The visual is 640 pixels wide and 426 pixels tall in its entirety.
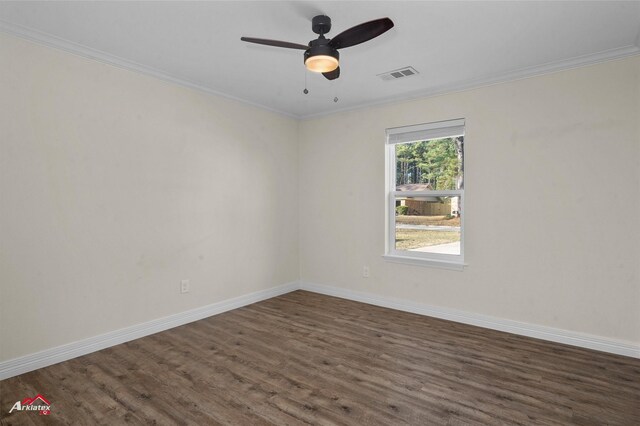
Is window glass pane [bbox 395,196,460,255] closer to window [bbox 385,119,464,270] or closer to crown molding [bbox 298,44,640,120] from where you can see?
window [bbox 385,119,464,270]

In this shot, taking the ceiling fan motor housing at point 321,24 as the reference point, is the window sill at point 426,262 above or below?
below

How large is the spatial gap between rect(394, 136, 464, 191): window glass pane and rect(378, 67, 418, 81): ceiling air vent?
918 mm

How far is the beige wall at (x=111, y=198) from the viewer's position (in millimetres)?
2652

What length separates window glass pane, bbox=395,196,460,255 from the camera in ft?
13.1

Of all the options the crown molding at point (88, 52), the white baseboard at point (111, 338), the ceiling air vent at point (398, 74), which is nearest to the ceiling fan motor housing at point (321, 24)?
the ceiling air vent at point (398, 74)

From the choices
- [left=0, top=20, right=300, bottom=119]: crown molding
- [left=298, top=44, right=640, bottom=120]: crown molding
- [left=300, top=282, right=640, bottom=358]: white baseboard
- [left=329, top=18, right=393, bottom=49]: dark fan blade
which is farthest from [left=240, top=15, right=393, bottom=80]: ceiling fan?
[left=300, top=282, right=640, bottom=358]: white baseboard

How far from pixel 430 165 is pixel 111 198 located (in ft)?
11.1

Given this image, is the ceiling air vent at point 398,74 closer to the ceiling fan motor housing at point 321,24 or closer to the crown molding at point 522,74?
the crown molding at point 522,74

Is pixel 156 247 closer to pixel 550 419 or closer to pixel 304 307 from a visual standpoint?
pixel 304 307

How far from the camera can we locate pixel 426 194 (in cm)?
417

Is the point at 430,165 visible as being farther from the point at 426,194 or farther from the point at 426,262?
the point at 426,262

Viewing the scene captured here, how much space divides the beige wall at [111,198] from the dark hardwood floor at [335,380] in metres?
0.49

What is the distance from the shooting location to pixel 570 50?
9.68 ft

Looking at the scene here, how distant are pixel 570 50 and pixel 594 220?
4.86 ft
